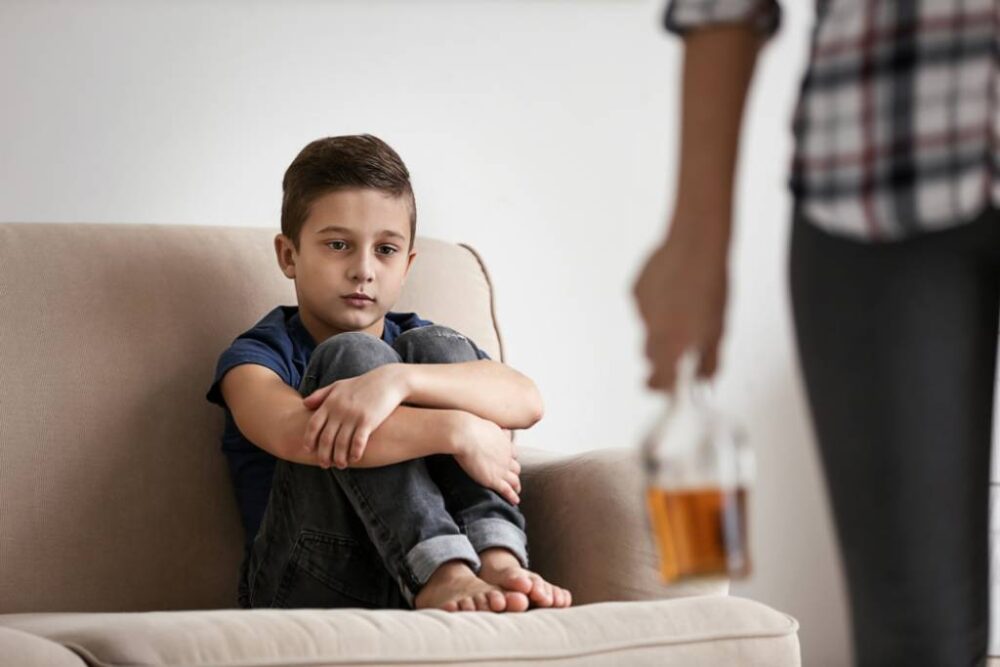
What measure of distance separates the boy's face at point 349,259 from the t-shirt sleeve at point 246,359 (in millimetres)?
99

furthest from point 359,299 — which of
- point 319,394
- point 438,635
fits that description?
point 438,635

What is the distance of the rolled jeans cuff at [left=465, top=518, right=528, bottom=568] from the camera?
1.52 metres

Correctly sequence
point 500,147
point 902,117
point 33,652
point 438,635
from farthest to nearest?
point 500,147, point 438,635, point 33,652, point 902,117

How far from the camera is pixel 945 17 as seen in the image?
65cm

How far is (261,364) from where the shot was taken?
1684mm

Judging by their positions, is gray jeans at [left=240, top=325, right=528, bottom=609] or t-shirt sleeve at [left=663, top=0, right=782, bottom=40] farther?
gray jeans at [left=240, top=325, right=528, bottom=609]

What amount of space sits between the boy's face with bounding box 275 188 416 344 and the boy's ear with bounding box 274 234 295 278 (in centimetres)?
3

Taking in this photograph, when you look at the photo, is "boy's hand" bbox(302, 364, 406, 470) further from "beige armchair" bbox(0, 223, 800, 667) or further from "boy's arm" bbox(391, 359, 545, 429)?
"beige armchair" bbox(0, 223, 800, 667)

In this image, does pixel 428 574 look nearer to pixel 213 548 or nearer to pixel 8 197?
pixel 213 548

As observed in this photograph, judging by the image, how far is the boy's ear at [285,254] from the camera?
1863 mm

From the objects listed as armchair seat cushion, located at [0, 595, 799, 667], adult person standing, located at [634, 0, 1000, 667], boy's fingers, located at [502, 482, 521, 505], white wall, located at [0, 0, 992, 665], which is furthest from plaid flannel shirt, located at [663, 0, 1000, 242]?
white wall, located at [0, 0, 992, 665]

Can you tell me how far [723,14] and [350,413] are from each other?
89 centimetres

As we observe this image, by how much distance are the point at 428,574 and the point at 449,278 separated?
68 centimetres

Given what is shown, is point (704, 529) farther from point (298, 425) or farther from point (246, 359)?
point (246, 359)
